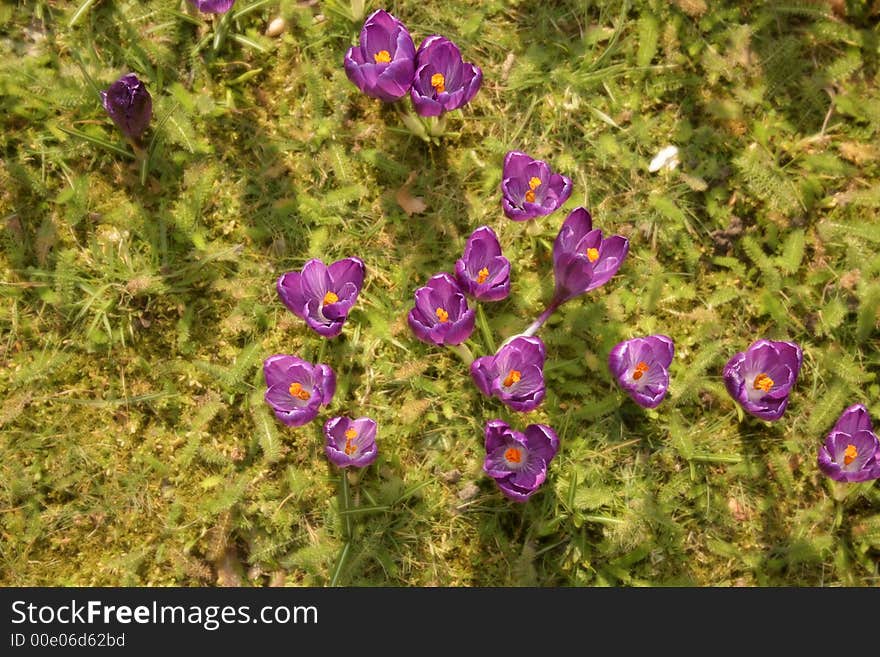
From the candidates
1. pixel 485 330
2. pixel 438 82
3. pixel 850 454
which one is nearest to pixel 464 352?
pixel 485 330

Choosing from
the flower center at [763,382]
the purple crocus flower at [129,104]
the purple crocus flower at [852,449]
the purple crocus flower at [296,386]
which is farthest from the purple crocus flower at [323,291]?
the purple crocus flower at [852,449]

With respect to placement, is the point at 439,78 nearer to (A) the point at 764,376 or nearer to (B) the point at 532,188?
(B) the point at 532,188

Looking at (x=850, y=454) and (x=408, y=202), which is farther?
(x=408, y=202)

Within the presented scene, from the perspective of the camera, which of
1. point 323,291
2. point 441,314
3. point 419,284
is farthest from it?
point 419,284

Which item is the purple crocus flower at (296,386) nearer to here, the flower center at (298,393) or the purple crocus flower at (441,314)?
the flower center at (298,393)

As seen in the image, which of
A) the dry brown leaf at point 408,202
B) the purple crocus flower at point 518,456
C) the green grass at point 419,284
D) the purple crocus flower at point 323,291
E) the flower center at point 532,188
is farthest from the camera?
the dry brown leaf at point 408,202

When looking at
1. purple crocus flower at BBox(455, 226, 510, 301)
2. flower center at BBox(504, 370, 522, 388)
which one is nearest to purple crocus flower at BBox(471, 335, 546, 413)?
flower center at BBox(504, 370, 522, 388)

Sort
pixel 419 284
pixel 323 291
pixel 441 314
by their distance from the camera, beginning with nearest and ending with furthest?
pixel 441 314
pixel 323 291
pixel 419 284
